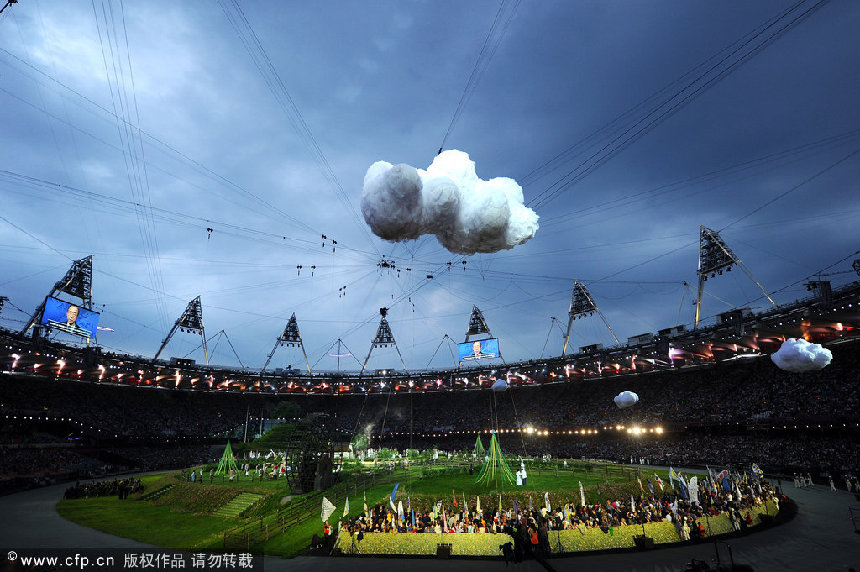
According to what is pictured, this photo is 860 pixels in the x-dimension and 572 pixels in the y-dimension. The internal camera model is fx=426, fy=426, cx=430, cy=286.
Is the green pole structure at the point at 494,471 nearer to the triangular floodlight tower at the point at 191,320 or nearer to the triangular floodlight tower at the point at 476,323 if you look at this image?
the triangular floodlight tower at the point at 476,323

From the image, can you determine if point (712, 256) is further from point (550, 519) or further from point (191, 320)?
point (191, 320)

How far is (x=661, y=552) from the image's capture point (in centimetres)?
1672

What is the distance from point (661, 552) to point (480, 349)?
46.4 meters

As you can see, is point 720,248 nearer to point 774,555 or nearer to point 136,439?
point 774,555

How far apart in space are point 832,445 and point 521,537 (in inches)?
1433

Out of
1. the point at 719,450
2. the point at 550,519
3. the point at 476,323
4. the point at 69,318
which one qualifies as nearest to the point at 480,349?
the point at 476,323

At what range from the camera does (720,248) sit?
127 feet

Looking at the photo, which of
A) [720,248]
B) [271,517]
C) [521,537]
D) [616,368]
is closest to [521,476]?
[521,537]

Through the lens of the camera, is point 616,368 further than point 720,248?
Yes

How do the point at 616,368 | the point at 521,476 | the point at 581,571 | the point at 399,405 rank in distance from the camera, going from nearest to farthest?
1. the point at 581,571
2. the point at 521,476
3. the point at 616,368
4. the point at 399,405

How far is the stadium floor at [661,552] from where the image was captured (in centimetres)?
1491

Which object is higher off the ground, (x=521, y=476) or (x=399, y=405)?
(x=399, y=405)

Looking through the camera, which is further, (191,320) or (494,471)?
(191,320)

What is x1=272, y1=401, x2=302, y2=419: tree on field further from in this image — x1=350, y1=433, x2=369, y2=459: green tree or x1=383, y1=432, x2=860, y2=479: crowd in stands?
x1=383, y1=432, x2=860, y2=479: crowd in stands
